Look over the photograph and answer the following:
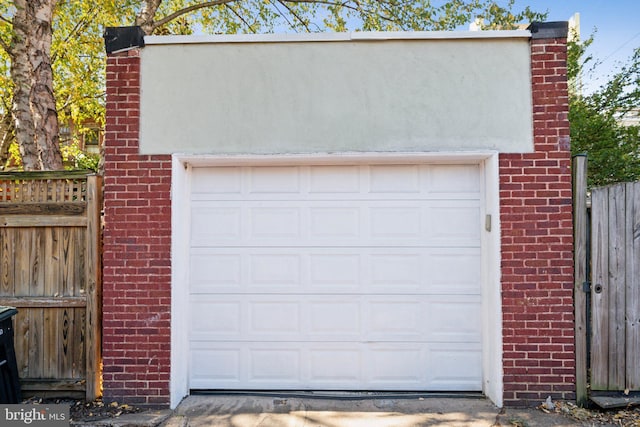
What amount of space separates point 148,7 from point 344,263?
232 inches

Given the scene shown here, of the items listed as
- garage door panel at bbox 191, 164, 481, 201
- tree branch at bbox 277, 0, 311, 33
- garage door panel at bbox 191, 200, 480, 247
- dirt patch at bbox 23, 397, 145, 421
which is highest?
→ tree branch at bbox 277, 0, 311, 33

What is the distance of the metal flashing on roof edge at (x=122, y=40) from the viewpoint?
4445 mm

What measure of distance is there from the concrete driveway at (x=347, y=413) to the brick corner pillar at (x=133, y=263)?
19.0 inches

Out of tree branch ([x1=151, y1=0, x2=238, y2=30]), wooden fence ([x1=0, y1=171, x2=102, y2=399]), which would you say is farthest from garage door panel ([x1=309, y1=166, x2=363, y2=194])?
tree branch ([x1=151, y1=0, x2=238, y2=30])

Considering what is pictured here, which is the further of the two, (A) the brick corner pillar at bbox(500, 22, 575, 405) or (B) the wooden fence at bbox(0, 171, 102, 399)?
(B) the wooden fence at bbox(0, 171, 102, 399)

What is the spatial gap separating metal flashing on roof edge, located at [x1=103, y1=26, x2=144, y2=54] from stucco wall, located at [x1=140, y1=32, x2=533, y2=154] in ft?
0.39

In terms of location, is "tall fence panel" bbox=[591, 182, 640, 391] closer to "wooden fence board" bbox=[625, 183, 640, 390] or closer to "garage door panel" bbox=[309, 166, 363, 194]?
"wooden fence board" bbox=[625, 183, 640, 390]

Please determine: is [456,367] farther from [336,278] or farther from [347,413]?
[336,278]

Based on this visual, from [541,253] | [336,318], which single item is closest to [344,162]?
[336,318]

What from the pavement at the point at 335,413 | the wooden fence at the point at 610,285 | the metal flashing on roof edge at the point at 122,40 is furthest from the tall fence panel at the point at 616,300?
the metal flashing on roof edge at the point at 122,40

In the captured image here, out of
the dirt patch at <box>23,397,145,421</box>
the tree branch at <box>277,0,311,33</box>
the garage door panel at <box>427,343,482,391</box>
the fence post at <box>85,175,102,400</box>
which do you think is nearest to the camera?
the dirt patch at <box>23,397,145,421</box>

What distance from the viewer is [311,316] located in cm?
463

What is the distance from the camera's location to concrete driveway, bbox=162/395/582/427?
3973 millimetres

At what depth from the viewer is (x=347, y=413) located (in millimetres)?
4172
